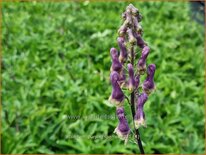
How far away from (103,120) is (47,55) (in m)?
A: 1.78

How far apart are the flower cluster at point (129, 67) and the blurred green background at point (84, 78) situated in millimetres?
283

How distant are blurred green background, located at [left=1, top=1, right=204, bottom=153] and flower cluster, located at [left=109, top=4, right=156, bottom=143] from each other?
0.28 m

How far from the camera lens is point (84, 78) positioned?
17.1 ft

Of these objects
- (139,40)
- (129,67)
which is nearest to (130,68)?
(129,67)

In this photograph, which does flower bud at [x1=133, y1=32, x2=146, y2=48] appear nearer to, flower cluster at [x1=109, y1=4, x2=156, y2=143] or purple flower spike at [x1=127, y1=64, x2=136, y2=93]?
flower cluster at [x1=109, y1=4, x2=156, y2=143]

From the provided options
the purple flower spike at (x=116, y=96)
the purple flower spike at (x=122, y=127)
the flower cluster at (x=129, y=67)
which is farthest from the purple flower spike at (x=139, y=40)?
the purple flower spike at (x=122, y=127)

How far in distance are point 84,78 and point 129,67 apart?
317cm

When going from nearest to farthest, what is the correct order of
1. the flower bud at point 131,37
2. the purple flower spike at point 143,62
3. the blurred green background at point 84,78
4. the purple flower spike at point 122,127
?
the flower bud at point 131,37 < the purple flower spike at point 143,62 < the purple flower spike at point 122,127 < the blurred green background at point 84,78

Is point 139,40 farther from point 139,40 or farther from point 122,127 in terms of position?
point 122,127

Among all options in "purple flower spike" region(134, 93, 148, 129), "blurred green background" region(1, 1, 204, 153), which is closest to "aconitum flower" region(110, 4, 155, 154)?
"purple flower spike" region(134, 93, 148, 129)

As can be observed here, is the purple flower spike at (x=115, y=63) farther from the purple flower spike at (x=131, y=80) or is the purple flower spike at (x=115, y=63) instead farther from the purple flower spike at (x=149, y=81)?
the purple flower spike at (x=149, y=81)

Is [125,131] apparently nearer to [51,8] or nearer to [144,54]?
[144,54]

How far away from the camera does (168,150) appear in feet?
13.5

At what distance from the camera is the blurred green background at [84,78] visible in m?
4.23
